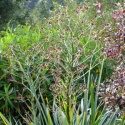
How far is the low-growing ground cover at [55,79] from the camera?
119 inches

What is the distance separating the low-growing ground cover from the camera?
3.03 meters

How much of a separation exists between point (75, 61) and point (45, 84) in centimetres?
93

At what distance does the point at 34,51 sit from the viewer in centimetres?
397

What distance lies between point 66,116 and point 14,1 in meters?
14.4

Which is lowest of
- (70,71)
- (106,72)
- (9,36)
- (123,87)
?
(106,72)

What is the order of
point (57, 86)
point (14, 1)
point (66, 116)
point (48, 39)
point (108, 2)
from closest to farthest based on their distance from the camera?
point (66, 116) → point (57, 86) → point (48, 39) → point (108, 2) → point (14, 1)

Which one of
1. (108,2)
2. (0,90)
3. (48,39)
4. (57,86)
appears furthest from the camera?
(108,2)

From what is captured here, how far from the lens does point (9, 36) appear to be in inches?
171

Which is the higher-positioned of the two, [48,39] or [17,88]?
[48,39]

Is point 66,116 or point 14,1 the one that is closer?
point 66,116

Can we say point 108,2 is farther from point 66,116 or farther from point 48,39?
point 66,116

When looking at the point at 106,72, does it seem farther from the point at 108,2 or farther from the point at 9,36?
the point at 108,2

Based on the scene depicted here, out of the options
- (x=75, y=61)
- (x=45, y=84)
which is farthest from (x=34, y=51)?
(x=75, y=61)

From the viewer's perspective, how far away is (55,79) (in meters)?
3.46
